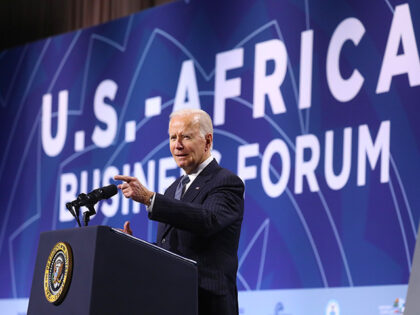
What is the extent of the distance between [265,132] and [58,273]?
8.74 feet

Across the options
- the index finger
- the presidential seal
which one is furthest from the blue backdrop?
the presidential seal

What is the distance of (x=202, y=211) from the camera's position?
2756mm

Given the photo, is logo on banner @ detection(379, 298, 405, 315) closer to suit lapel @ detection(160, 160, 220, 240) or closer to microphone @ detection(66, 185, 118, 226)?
suit lapel @ detection(160, 160, 220, 240)

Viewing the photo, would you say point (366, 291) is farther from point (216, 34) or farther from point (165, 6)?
point (165, 6)

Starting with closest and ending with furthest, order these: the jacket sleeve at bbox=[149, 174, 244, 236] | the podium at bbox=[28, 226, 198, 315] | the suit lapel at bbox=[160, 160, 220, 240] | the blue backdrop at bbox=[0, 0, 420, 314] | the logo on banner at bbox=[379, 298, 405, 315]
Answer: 1. the podium at bbox=[28, 226, 198, 315]
2. the jacket sleeve at bbox=[149, 174, 244, 236]
3. the suit lapel at bbox=[160, 160, 220, 240]
4. the logo on banner at bbox=[379, 298, 405, 315]
5. the blue backdrop at bbox=[0, 0, 420, 314]

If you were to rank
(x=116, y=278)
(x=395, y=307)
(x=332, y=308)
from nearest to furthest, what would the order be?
(x=116, y=278), (x=395, y=307), (x=332, y=308)

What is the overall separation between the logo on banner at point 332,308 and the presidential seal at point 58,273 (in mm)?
2249

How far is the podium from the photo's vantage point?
244 cm

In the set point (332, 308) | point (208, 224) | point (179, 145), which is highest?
point (179, 145)

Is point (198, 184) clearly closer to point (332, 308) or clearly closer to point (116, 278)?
point (116, 278)

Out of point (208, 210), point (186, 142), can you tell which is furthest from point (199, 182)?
point (208, 210)

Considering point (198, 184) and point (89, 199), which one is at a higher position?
point (198, 184)

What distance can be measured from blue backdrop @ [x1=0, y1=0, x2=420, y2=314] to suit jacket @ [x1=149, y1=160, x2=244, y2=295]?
160 cm

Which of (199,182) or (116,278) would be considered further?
(199,182)
